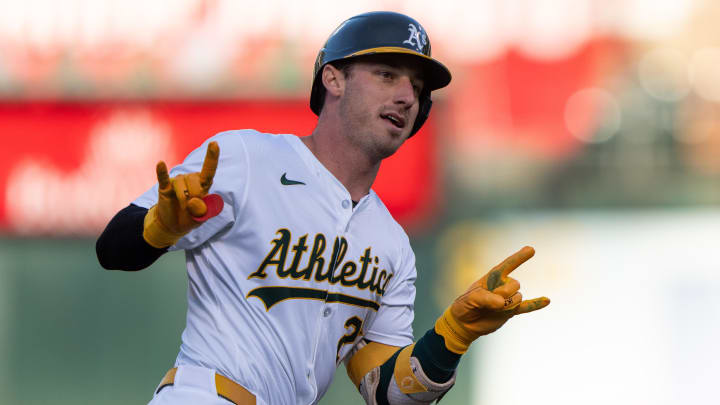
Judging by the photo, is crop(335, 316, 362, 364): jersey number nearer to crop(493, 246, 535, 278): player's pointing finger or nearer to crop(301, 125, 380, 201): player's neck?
crop(301, 125, 380, 201): player's neck

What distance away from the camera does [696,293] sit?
10539 millimetres

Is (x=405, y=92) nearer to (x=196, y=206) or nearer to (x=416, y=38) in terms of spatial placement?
(x=416, y=38)

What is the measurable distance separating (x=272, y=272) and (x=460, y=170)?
7.76 m

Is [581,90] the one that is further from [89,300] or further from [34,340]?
[34,340]

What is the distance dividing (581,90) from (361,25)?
7.54 meters

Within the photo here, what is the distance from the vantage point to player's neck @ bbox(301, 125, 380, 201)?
Answer: 3736mm

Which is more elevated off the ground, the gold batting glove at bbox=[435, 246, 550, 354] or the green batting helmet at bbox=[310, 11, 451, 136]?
the green batting helmet at bbox=[310, 11, 451, 136]

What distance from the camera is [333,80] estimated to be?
3859 mm

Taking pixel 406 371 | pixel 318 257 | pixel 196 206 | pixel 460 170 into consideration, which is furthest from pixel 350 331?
pixel 460 170

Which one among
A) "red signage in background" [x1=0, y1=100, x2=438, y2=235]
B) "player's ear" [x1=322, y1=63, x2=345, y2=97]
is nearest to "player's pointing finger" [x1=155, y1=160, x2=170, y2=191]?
"player's ear" [x1=322, y1=63, x2=345, y2=97]

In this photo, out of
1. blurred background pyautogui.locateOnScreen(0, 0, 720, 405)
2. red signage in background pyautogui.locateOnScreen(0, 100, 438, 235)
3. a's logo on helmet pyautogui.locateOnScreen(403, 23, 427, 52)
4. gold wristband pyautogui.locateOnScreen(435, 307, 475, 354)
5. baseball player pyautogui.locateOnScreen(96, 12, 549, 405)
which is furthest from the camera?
red signage in background pyautogui.locateOnScreen(0, 100, 438, 235)

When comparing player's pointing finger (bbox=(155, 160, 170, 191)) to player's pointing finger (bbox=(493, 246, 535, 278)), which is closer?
player's pointing finger (bbox=(155, 160, 170, 191))

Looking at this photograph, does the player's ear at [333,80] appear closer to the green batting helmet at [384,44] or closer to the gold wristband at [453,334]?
the green batting helmet at [384,44]

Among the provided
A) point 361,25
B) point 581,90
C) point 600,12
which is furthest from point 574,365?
point 361,25
